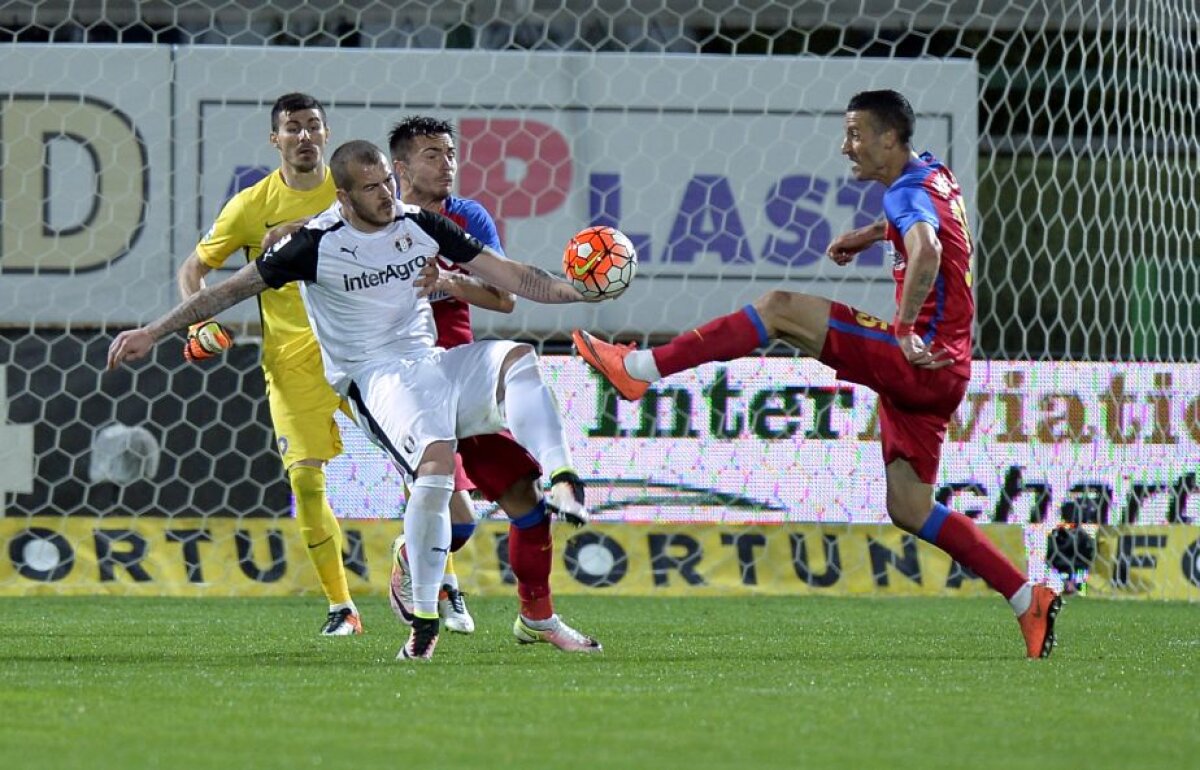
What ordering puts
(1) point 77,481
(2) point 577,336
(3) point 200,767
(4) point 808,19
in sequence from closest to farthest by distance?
(3) point 200,767, (2) point 577,336, (1) point 77,481, (4) point 808,19

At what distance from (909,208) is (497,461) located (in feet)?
4.83

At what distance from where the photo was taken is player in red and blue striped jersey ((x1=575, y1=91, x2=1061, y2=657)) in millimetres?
5766

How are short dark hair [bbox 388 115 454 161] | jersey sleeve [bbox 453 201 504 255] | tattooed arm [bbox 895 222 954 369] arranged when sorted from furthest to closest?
jersey sleeve [bbox 453 201 504 255]
short dark hair [bbox 388 115 454 161]
tattooed arm [bbox 895 222 954 369]

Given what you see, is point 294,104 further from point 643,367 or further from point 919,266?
point 919,266

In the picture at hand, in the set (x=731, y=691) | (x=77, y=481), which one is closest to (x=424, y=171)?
(x=731, y=691)

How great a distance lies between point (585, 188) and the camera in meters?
10.1

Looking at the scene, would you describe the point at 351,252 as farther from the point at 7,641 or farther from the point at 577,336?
the point at 7,641

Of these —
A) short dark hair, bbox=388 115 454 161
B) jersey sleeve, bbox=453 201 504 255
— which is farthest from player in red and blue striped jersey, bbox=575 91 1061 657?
short dark hair, bbox=388 115 454 161

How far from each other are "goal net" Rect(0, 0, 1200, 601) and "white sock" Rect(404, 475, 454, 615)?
371 cm

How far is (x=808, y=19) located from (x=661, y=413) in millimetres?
2678

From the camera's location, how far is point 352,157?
5.54m

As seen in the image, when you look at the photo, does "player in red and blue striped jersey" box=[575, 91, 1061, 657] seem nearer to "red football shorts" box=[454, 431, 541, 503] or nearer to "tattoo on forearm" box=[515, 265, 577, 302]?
"tattoo on forearm" box=[515, 265, 577, 302]

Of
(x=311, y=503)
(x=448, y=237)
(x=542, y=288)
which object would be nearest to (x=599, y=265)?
(x=542, y=288)

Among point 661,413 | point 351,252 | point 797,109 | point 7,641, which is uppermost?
point 797,109
